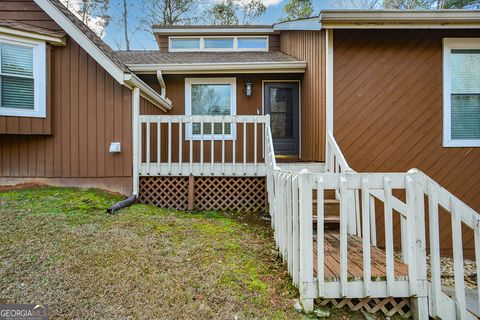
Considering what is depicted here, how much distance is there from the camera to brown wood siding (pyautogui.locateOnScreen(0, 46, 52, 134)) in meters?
5.08

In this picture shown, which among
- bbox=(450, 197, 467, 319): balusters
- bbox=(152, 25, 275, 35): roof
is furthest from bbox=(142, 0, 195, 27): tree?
bbox=(450, 197, 467, 319): balusters

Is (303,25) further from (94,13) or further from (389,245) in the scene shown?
(94,13)

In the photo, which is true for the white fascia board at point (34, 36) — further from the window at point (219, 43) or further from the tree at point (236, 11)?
the tree at point (236, 11)

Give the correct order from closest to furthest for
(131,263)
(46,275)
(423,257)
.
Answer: (423,257), (46,275), (131,263)

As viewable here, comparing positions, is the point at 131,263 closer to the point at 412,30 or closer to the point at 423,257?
the point at 423,257

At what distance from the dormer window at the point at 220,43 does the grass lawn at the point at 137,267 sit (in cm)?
648

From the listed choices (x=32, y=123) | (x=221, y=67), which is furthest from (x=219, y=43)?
(x=32, y=123)

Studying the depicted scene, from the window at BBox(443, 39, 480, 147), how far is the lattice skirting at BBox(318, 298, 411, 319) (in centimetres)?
395

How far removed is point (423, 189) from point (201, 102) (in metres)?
5.94

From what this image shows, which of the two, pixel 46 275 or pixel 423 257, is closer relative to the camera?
pixel 423 257

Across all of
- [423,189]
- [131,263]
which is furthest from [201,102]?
[423,189]

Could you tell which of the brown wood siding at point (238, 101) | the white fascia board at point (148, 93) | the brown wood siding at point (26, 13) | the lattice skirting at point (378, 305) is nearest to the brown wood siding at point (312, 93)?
the brown wood siding at point (238, 101)

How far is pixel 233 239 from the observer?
3732 millimetres

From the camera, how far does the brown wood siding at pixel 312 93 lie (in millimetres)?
5285
